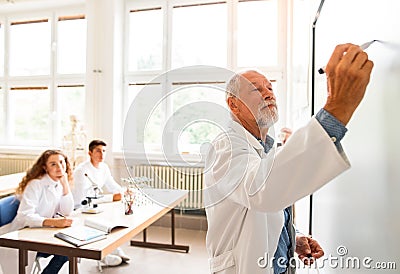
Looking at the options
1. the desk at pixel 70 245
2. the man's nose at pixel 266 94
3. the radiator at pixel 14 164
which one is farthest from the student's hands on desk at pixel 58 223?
the radiator at pixel 14 164

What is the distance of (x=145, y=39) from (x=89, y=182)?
230 cm

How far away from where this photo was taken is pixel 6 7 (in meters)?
5.14

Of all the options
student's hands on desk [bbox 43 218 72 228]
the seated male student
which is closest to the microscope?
the seated male student

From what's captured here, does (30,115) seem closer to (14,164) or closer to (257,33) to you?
(14,164)

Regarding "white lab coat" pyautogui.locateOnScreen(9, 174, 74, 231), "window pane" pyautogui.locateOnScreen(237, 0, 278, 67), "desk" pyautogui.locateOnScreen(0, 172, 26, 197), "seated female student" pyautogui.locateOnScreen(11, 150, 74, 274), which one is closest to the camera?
"white lab coat" pyautogui.locateOnScreen(9, 174, 74, 231)

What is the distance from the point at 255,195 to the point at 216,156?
0.75 feet

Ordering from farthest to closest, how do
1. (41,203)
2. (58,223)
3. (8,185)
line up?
(8,185) < (41,203) < (58,223)

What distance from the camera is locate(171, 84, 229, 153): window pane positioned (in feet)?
3.20

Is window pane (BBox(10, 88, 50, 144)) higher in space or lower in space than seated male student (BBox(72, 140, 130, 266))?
higher

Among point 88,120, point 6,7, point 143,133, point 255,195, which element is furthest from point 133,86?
point 255,195

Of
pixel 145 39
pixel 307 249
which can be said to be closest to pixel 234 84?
pixel 307 249

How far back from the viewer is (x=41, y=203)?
2.50m

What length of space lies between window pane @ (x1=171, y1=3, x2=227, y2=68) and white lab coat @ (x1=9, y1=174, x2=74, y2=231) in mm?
2473

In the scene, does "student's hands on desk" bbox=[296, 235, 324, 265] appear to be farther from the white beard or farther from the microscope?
the microscope
